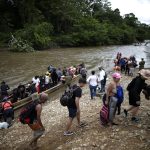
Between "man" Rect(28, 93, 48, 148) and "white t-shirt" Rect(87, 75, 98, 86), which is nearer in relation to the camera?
"man" Rect(28, 93, 48, 148)

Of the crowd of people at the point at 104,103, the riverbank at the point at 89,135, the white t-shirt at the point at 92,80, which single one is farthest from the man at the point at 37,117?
the white t-shirt at the point at 92,80

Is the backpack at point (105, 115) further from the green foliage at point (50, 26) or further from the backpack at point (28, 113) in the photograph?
the green foliage at point (50, 26)

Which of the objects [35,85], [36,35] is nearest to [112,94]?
[35,85]

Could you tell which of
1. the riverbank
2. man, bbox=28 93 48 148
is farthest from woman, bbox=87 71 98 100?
man, bbox=28 93 48 148

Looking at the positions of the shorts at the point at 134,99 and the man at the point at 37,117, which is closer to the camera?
the man at the point at 37,117

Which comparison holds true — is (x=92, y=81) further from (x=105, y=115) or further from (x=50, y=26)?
(x=50, y=26)

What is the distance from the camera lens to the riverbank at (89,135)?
8273mm

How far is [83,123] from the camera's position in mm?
10086

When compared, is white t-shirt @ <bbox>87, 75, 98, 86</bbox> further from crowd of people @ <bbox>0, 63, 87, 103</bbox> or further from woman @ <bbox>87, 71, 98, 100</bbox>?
crowd of people @ <bbox>0, 63, 87, 103</bbox>

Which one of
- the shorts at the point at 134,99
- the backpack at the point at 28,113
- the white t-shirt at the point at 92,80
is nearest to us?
the backpack at the point at 28,113

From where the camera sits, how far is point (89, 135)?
9016mm

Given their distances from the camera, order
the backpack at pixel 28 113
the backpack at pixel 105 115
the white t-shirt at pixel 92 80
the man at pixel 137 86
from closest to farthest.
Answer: the backpack at pixel 28 113
the man at pixel 137 86
the backpack at pixel 105 115
the white t-shirt at pixel 92 80

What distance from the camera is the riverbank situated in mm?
8273

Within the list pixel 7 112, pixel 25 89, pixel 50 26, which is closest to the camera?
pixel 7 112
